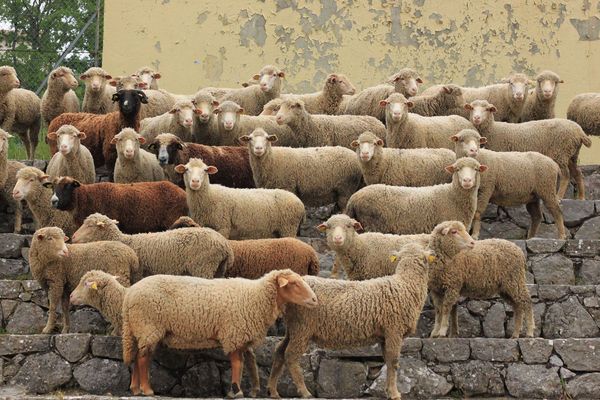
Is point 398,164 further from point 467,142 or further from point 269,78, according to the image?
point 269,78

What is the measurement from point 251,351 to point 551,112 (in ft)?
30.5

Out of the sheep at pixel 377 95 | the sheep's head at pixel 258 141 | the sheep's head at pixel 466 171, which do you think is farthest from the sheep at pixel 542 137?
the sheep's head at pixel 258 141

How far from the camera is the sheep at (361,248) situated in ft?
54.4

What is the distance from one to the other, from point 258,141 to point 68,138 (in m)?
2.59

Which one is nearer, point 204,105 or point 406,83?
point 204,105

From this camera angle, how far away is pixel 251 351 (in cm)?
1530

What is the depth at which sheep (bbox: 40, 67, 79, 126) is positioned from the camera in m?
22.8

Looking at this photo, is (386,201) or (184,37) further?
(184,37)

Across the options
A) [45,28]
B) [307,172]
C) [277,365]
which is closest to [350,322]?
[277,365]

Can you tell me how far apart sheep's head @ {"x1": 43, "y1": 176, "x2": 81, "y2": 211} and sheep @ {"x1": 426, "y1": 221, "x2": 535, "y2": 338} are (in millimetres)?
4710

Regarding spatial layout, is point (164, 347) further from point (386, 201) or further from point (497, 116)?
point (497, 116)

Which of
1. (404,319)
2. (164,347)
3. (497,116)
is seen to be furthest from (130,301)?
(497,116)

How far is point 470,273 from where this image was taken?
16.2 metres

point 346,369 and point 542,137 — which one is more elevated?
point 542,137
